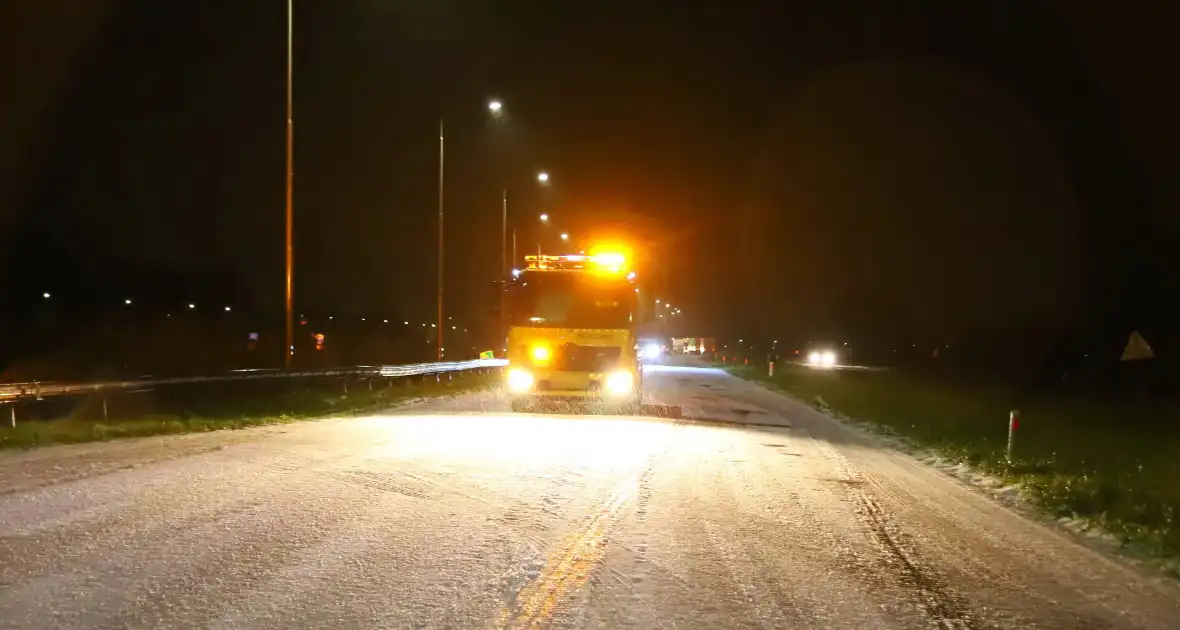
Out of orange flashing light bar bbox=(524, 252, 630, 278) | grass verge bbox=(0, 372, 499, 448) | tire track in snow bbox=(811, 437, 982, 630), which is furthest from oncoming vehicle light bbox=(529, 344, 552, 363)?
tire track in snow bbox=(811, 437, 982, 630)

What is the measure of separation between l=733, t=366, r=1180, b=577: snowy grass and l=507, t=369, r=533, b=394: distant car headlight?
7.83 m

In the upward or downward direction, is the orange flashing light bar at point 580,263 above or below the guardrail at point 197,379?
above

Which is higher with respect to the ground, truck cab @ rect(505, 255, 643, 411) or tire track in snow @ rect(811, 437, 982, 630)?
truck cab @ rect(505, 255, 643, 411)

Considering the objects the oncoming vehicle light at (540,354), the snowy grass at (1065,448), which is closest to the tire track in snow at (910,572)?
the snowy grass at (1065,448)

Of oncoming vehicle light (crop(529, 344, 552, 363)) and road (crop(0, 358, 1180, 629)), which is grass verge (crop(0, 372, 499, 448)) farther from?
oncoming vehicle light (crop(529, 344, 552, 363))

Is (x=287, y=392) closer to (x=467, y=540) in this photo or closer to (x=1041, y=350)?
(x=467, y=540)

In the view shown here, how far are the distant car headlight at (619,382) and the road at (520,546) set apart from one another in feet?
22.7

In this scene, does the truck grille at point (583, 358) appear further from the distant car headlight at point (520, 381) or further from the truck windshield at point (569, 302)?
the distant car headlight at point (520, 381)

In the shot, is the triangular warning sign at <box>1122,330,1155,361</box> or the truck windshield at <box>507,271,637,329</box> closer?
the truck windshield at <box>507,271,637,329</box>

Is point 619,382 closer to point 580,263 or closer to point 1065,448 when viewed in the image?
point 580,263

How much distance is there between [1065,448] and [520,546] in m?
12.8

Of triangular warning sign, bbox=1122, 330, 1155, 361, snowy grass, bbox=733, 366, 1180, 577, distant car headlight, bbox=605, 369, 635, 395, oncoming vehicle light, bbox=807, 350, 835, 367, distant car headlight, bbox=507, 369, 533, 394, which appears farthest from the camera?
oncoming vehicle light, bbox=807, 350, 835, 367

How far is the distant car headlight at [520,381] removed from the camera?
22.2 metres

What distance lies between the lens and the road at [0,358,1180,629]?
665 cm
